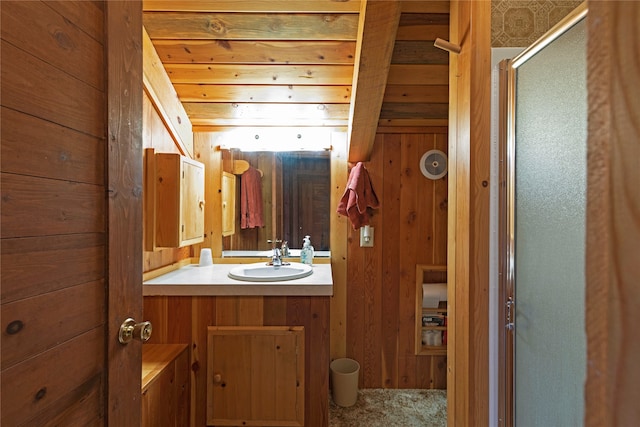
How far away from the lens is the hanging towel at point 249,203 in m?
2.04

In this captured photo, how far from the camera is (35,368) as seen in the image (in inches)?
19.3

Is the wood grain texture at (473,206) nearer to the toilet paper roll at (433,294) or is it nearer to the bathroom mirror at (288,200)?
the toilet paper roll at (433,294)

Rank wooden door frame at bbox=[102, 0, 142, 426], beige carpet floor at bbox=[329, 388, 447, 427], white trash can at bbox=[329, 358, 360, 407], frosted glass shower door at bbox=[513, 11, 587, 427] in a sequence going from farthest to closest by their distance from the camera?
white trash can at bbox=[329, 358, 360, 407] < beige carpet floor at bbox=[329, 388, 447, 427] < frosted glass shower door at bbox=[513, 11, 587, 427] < wooden door frame at bbox=[102, 0, 142, 426]

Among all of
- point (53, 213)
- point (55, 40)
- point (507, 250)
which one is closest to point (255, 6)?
point (55, 40)

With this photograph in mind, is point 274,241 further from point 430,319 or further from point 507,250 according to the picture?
point 507,250

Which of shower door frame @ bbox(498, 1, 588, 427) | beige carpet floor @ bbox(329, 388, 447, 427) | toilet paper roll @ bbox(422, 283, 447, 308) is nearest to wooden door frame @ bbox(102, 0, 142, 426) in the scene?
shower door frame @ bbox(498, 1, 588, 427)

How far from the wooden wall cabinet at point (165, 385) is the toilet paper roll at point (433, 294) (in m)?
1.48

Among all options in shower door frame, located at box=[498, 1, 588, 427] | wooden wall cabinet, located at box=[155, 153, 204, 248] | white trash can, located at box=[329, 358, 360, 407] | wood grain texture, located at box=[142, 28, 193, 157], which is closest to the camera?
shower door frame, located at box=[498, 1, 588, 427]

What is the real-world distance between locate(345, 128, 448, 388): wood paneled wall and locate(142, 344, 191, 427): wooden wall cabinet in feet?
3.45

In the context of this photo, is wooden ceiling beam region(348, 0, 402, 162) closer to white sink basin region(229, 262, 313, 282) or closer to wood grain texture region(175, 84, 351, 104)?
wood grain texture region(175, 84, 351, 104)

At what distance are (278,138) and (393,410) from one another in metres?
1.95

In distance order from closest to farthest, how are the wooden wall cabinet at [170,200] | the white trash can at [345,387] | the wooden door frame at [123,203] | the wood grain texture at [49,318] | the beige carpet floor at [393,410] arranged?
the wood grain texture at [49,318] < the wooden door frame at [123,203] < the wooden wall cabinet at [170,200] < the beige carpet floor at [393,410] < the white trash can at [345,387]

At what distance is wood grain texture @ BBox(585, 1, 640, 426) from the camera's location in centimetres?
23

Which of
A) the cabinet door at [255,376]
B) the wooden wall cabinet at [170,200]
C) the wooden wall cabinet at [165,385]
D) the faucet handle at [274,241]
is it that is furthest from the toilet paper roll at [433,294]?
the wooden wall cabinet at [170,200]
